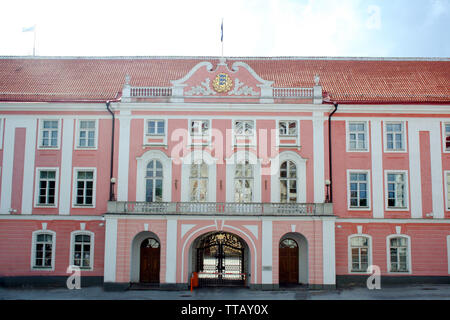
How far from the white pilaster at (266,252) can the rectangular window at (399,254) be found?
273 inches

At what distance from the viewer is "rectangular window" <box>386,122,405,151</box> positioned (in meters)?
28.0

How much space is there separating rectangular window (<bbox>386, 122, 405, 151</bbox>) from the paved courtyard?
7.58 meters

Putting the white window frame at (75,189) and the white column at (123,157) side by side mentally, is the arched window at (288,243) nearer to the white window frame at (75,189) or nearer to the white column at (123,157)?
the white column at (123,157)

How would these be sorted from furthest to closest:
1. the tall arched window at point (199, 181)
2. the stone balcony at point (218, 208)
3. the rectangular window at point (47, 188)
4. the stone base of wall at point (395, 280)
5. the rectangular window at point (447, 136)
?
the rectangular window at point (447, 136) < the rectangular window at point (47, 188) < the tall arched window at point (199, 181) < the stone base of wall at point (395, 280) < the stone balcony at point (218, 208)

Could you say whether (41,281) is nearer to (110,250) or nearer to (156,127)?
(110,250)

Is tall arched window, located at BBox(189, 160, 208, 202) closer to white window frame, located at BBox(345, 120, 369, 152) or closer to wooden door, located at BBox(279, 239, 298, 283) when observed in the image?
wooden door, located at BBox(279, 239, 298, 283)

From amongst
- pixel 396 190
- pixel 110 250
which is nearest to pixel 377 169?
pixel 396 190

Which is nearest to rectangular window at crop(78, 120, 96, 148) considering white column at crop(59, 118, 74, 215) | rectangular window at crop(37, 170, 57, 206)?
white column at crop(59, 118, 74, 215)

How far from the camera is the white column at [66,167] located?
27703mm

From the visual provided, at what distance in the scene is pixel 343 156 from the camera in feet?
91.4

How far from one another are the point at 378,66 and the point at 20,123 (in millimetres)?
22222

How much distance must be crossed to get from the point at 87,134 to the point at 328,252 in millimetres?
14627

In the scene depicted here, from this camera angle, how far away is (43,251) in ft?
90.5

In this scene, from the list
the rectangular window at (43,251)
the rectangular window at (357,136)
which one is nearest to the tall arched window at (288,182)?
the rectangular window at (357,136)
